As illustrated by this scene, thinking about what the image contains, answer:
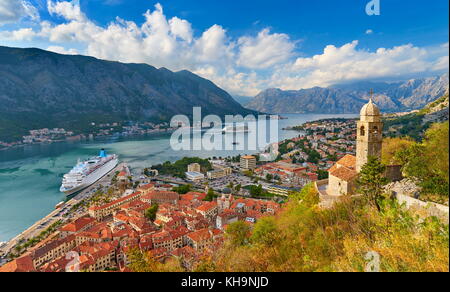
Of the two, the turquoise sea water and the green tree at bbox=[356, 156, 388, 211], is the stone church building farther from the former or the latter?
the turquoise sea water

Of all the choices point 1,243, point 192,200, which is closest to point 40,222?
point 1,243

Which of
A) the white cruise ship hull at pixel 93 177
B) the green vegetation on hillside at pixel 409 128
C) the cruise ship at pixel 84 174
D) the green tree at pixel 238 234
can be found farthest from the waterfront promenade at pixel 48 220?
the green vegetation on hillside at pixel 409 128

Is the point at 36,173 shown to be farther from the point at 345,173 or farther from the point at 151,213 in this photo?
the point at 345,173

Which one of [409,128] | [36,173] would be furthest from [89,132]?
[409,128]
